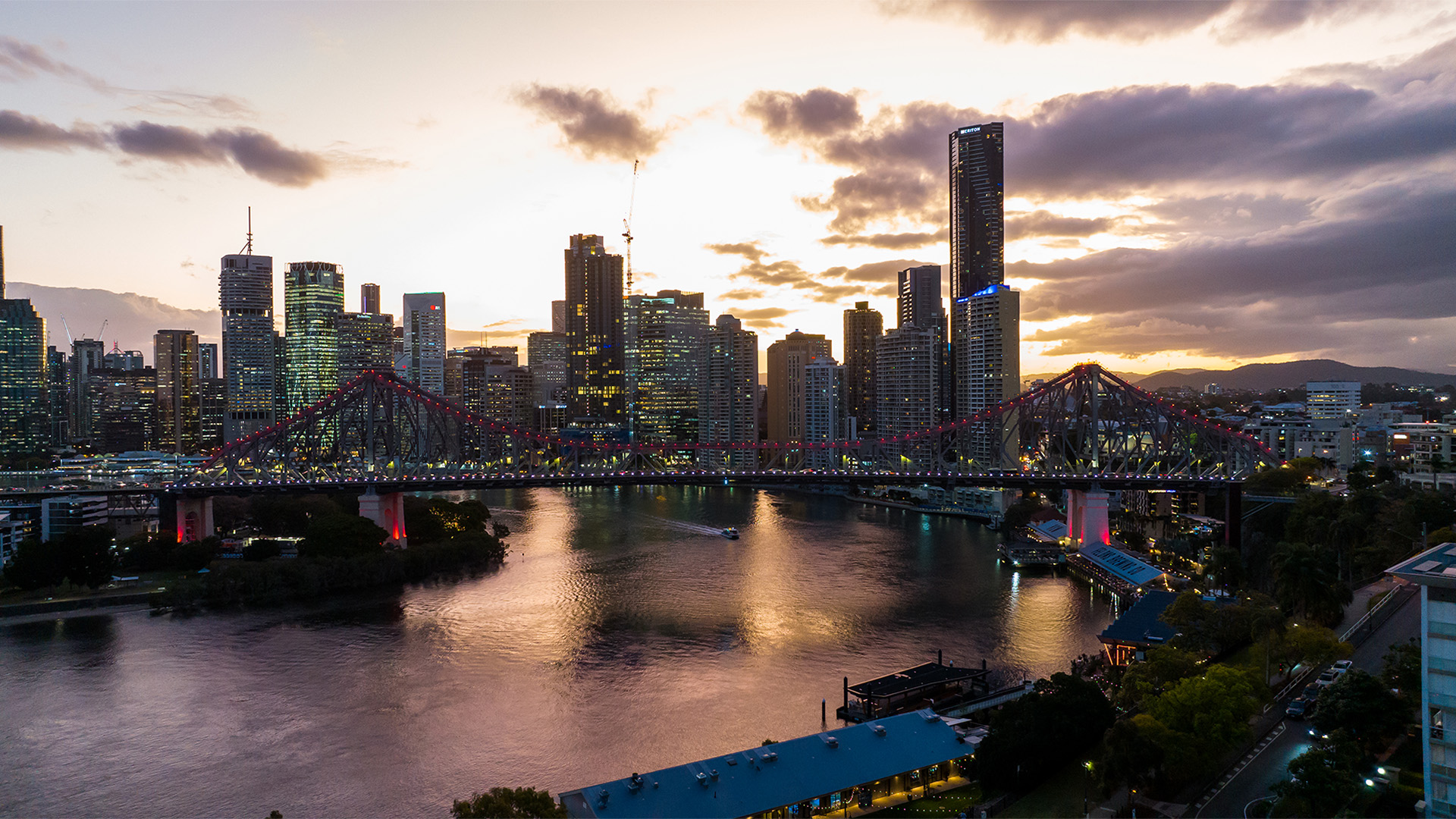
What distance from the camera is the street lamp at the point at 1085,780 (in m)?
15.8

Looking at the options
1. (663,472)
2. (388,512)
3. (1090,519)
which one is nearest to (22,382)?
(388,512)

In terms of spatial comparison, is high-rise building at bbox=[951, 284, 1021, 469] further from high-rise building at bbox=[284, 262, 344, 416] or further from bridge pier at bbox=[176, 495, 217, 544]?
high-rise building at bbox=[284, 262, 344, 416]

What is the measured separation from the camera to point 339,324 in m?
148

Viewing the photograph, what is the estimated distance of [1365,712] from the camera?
51.1ft

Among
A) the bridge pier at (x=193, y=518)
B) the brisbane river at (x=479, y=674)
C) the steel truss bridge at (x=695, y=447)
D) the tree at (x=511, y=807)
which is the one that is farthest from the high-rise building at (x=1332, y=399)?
the bridge pier at (x=193, y=518)

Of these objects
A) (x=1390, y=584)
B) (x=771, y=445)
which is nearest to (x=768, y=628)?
(x=1390, y=584)

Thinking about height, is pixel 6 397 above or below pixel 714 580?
above

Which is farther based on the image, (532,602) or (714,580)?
(714,580)

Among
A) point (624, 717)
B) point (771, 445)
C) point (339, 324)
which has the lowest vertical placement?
point (624, 717)

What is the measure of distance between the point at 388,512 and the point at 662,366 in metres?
95.9

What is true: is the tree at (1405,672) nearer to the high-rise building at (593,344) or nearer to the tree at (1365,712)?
the tree at (1365,712)

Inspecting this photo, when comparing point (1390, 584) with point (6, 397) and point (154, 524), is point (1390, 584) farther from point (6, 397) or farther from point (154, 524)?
point (6, 397)

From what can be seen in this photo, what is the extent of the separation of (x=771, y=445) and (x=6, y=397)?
4251 inches

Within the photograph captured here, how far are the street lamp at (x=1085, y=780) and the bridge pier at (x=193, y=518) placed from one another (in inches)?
1695
